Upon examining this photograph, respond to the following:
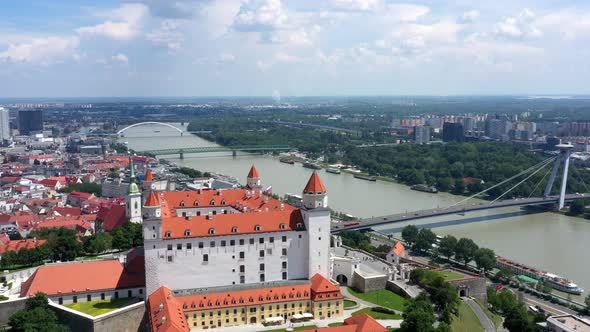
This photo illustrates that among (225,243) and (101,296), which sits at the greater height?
(225,243)

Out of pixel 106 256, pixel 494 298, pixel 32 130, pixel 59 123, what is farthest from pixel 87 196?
pixel 59 123

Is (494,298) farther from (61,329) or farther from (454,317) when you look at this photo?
(61,329)

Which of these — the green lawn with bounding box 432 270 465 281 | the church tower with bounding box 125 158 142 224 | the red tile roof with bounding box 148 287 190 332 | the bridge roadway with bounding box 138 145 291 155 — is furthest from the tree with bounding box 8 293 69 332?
the bridge roadway with bounding box 138 145 291 155

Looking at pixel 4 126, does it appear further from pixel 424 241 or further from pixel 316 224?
pixel 316 224

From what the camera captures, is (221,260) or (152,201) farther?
(221,260)

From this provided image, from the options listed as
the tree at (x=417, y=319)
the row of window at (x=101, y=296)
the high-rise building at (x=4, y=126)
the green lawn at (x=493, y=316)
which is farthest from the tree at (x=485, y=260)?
the high-rise building at (x=4, y=126)

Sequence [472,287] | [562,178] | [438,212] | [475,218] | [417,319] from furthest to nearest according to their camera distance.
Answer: [562,178] → [475,218] → [438,212] → [472,287] → [417,319]

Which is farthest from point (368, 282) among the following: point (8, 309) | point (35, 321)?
point (8, 309)

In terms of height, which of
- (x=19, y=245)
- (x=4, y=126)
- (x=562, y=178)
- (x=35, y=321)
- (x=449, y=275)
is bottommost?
(x=449, y=275)
